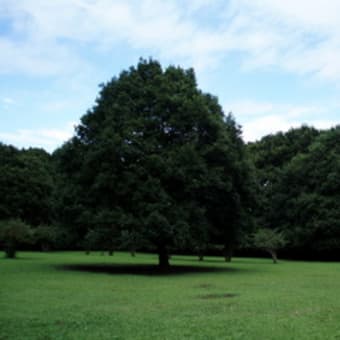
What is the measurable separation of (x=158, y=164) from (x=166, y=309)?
43.0 ft

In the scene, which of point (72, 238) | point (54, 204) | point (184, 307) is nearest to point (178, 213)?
point (72, 238)

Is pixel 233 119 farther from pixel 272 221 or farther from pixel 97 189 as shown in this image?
pixel 272 221

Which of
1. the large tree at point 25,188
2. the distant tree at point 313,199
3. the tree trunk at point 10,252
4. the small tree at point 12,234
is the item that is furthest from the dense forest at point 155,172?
the large tree at point 25,188

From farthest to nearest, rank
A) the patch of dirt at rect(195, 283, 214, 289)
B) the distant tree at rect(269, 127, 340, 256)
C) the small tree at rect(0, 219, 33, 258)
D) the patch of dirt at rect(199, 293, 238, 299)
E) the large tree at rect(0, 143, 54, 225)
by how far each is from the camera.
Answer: the large tree at rect(0, 143, 54, 225)
the distant tree at rect(269, 127, 340, 256)
the small tree at rect(0, 219, 33, 258)
the patch of dirt at rect(195, 283, 214, 289)
the patch of dirt at rect(199, 293, 238, 299)

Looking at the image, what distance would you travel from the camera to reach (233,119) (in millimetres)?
31109

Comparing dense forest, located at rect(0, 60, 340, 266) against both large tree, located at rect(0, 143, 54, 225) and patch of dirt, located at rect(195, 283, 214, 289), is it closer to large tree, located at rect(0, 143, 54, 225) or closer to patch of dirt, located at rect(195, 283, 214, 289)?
patch of dirt, located at rect(195, 283, 214, 289)

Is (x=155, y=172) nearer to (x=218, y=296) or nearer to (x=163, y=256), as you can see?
(x=163, y=256)

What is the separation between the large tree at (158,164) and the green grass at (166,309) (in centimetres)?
499

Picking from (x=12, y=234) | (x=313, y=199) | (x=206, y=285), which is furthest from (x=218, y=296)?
(x=313, y=199)

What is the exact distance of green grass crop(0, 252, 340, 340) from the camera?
32.1 ft

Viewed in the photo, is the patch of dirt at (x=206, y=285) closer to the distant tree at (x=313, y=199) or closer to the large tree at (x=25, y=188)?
the distant tree at (x=313, y=199)

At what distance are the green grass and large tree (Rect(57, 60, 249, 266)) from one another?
499 cm

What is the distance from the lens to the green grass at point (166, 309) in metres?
9.79

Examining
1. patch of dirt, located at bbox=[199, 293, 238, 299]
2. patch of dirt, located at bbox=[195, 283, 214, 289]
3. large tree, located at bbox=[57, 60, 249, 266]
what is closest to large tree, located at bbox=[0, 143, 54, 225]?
large tree, located at bbox=[57, 60, 249, 266]
